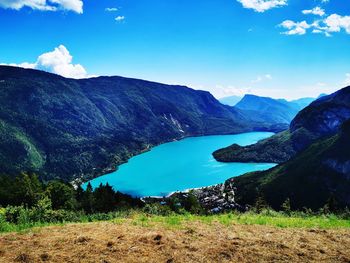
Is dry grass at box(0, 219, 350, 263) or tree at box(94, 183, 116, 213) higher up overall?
dry grass at box(0, 219, 350, 263)

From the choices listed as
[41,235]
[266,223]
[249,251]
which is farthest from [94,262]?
[266,223]

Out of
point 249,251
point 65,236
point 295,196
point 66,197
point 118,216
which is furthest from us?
point 295,196

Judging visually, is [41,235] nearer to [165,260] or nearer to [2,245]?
[2,245]

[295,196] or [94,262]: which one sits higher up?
[94,262]

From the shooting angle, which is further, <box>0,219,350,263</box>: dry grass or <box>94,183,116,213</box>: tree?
<box>94,183,116,213</box>: tree

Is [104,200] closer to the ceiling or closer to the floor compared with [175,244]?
closer to the floor

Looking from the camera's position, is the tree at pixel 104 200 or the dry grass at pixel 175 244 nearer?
the dry grass at pixel 175 244

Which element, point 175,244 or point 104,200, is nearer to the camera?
point 175,244

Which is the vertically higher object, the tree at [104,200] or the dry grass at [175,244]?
the dry grass at [175,244]
